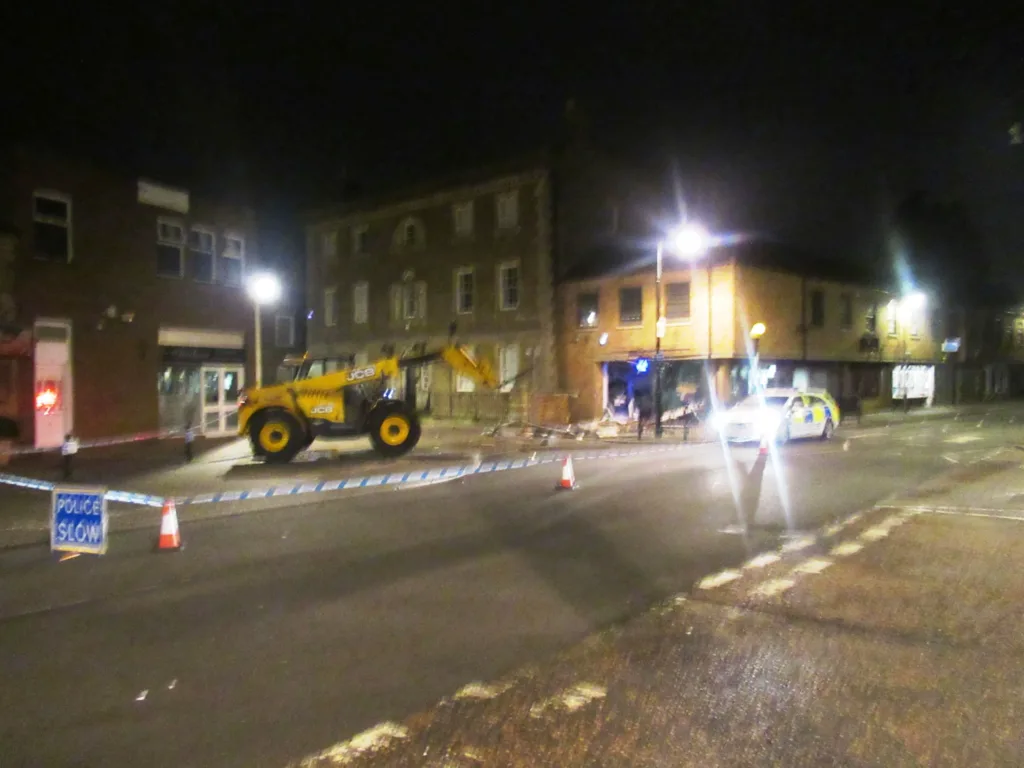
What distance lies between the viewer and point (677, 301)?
3178cm

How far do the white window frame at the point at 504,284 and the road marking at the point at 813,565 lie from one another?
27115 mm

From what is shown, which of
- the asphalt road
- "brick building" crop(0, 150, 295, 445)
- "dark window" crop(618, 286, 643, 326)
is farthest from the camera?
"dark window" crop(618, 286, 643, 326)

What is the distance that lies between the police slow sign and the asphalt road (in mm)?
195

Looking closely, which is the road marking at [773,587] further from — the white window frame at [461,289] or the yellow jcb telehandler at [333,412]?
the white window frame at [461,289]

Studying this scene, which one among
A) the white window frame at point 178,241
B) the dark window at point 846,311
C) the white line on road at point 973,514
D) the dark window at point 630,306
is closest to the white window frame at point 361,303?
the dark window at point 630,306

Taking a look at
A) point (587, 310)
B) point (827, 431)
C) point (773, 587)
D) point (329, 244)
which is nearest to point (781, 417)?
point (827, 431)

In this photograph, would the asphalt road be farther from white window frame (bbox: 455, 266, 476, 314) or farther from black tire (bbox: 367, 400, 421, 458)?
white window frame (bbox: 455, 266, 476, 314)

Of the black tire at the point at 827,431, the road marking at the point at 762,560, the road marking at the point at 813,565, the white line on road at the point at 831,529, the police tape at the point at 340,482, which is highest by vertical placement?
the black tire at the point at 827,431

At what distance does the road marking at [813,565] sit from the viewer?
8297mm

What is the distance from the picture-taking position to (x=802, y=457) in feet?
61.9

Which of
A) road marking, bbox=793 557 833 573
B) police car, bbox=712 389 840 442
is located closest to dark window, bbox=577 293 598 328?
police car, bbox=712 389 840 442

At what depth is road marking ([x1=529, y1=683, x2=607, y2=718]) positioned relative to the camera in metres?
5.04

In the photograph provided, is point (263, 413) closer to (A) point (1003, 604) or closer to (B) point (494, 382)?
(B) point (494, 382)

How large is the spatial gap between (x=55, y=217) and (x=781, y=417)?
1848 cm
